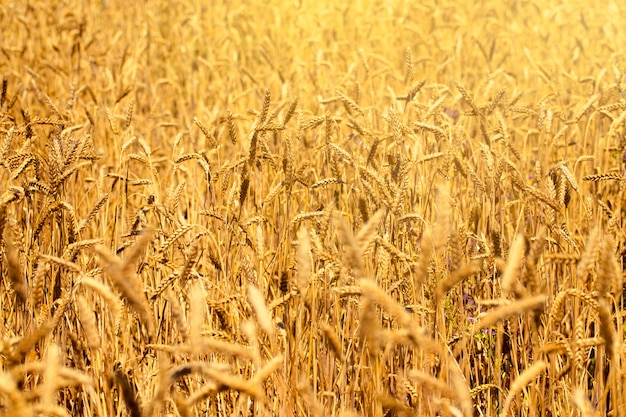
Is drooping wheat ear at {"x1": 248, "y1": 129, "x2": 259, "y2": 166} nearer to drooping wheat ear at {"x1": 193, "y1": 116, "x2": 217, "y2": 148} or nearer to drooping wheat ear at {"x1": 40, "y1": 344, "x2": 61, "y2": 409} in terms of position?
drooping wheat ear at {"x1": 193, "y1": 116, "x2": 217, "y2": 148}

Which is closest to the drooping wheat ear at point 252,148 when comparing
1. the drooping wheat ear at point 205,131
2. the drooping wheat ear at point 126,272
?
the drooping wheat ear at point 205,131

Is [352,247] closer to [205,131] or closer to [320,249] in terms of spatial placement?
[320,249]

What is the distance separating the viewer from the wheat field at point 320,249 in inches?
42.0

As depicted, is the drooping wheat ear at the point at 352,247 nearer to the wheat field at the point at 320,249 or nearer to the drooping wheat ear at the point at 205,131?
the wheat field at the point at 320,249

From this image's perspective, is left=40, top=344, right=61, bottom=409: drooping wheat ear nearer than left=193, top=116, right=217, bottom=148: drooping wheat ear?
Yes

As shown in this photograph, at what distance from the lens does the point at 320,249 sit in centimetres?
141

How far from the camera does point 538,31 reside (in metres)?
4.96

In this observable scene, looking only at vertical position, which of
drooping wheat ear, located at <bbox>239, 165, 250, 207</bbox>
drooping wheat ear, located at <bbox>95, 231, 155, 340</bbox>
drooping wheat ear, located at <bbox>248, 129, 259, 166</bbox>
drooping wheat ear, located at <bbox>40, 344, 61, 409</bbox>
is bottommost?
drooping wheat ear, located at <bbox>40, 344, 61, 409</bbox>

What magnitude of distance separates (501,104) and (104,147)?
168cm

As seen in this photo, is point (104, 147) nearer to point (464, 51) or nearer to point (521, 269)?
point (521, 269)

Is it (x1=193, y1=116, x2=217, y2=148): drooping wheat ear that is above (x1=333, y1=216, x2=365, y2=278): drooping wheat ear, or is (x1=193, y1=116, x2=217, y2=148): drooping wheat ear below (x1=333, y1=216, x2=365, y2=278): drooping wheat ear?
above

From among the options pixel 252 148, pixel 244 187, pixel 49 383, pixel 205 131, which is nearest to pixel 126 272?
pixel 49 383

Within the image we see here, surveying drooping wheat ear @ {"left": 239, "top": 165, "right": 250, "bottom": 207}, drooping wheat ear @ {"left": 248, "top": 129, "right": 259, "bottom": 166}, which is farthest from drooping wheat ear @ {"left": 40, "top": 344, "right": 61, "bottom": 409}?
drooping wheat ear @ {"left": 248, "top": 129, "right": 259, "bottom": 166}

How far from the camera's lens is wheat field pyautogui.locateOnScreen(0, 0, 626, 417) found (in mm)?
1066
